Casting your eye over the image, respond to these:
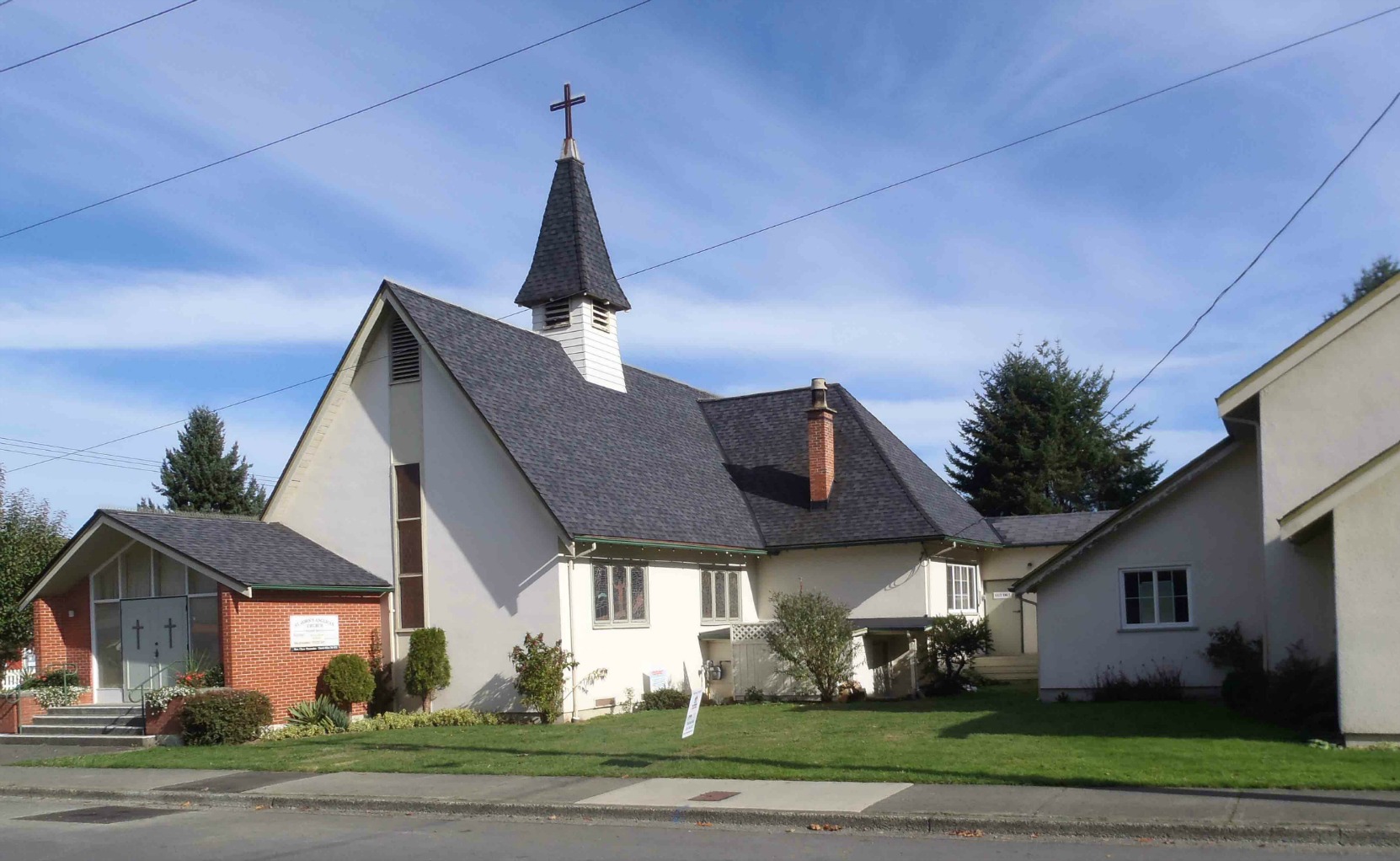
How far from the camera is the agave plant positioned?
880 inches

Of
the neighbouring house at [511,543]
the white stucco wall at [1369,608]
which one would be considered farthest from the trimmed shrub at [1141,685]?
the white stucco wall at [1369,608]

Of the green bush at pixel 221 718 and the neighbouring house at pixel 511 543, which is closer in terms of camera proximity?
the green bush at pixel 221 718

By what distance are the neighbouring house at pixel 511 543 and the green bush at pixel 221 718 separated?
718mm

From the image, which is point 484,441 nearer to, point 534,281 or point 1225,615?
point 534,281

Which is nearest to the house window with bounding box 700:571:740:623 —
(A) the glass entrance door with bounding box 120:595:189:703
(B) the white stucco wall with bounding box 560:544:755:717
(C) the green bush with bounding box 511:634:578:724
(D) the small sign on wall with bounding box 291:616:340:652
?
(B) the white stucco wall with bounding box 560:544:755:717

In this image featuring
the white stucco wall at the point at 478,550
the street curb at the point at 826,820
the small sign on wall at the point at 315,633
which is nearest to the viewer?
the street curb at the point at 826,820

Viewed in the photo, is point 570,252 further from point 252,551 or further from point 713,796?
point 713,796

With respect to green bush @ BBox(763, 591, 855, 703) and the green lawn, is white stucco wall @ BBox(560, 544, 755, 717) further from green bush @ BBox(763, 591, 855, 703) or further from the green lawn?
green bush @ BBox(763, 591, 855, 703)

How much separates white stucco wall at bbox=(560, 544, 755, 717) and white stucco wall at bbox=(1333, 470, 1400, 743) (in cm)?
1305

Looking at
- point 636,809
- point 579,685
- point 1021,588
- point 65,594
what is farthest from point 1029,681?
point 65,594

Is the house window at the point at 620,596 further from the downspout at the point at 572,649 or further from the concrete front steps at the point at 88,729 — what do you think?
the concrete front steps at the point at 88,729

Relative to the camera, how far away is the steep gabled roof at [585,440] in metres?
23.9

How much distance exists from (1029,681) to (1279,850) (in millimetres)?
20473

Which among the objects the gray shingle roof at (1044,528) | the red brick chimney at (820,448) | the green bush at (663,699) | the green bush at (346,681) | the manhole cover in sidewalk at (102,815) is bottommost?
the green bush at (663,699)
